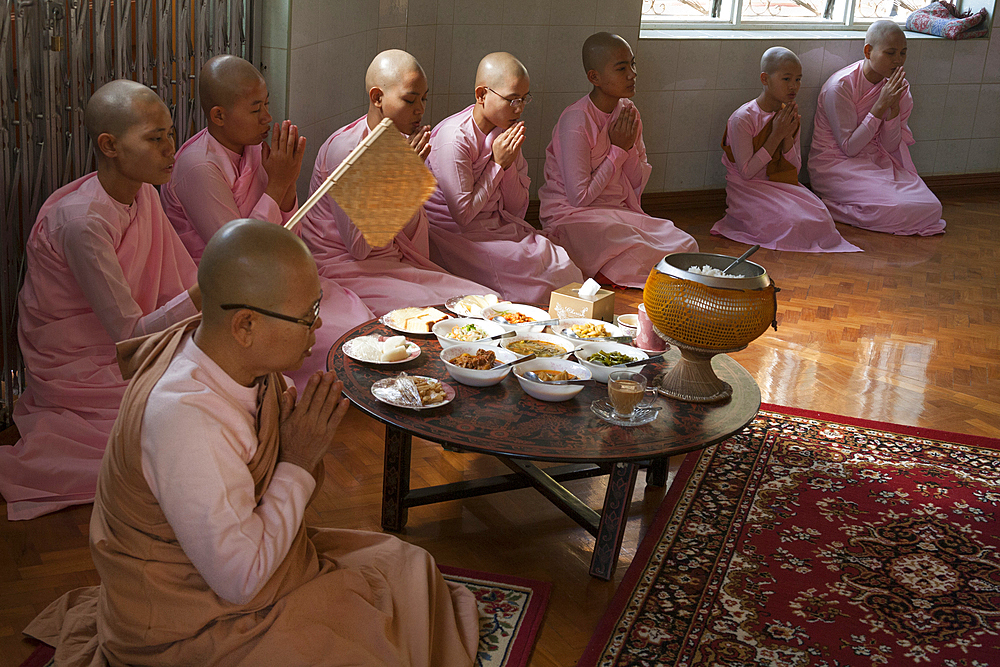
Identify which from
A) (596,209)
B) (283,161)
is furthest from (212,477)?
(596,209)

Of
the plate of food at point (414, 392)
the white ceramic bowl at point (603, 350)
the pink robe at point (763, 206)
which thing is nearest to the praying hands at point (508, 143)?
the white ceramic bowl at point (603, 350)

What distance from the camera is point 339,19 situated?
4.93 metres

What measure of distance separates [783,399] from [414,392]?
86.8 inches

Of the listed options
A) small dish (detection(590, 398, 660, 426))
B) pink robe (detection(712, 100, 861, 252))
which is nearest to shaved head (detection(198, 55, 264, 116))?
small dish (detection(590, 398, 660, 426))

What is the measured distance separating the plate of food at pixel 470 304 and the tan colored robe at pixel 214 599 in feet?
4.28

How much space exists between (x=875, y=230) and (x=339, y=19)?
484cm

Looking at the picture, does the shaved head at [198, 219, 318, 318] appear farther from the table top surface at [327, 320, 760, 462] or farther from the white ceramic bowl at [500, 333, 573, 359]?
the white ceramic bowl at [500, 333, 573, 359]

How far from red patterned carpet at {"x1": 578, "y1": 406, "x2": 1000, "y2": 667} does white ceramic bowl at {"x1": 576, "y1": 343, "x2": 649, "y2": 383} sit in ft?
1.87

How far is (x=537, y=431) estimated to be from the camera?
8.42 ft

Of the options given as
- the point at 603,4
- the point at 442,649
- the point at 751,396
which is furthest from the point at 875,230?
the point at 442,649

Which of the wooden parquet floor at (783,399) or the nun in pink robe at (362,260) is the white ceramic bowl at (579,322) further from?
the nun in pink robe at (362,260)

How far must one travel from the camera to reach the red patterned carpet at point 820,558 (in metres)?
2.54

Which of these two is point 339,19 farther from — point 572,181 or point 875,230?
point 875,230

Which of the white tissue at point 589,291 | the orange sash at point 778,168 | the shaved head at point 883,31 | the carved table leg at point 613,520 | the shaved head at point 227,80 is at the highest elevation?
the shaved head at point 883,31
